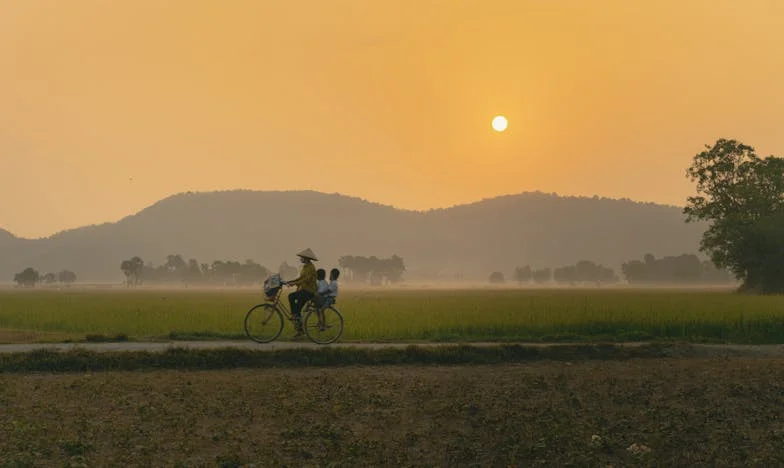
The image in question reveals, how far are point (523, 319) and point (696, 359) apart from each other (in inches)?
499

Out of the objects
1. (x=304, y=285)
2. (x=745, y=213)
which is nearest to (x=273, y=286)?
(x=304, y=285)

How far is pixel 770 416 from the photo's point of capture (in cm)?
1712

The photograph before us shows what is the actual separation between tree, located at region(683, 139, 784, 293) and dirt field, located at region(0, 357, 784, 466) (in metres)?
64.3

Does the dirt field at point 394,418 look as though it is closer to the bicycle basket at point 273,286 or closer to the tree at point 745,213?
the bicycle basket at point 273,286

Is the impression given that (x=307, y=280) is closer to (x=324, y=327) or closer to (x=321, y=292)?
(x=321, y=292)

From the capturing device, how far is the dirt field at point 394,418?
47.3ft

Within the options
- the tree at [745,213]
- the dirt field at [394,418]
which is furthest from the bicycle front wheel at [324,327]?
the tree at [745,213]

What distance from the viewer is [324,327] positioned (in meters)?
25.3

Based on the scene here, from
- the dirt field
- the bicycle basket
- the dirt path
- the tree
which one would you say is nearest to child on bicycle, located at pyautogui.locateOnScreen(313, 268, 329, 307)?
the bicycle basket

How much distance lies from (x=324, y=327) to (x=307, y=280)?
183cm

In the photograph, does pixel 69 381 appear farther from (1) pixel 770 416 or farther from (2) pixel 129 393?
(1) pixel 770 416

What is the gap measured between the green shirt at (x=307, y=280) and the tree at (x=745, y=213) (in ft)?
210

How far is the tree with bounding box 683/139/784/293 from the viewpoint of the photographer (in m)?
79.5

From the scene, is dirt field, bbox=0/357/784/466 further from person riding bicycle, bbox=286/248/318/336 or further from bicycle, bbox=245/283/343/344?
bicycle, bbox=245/283/343/344
